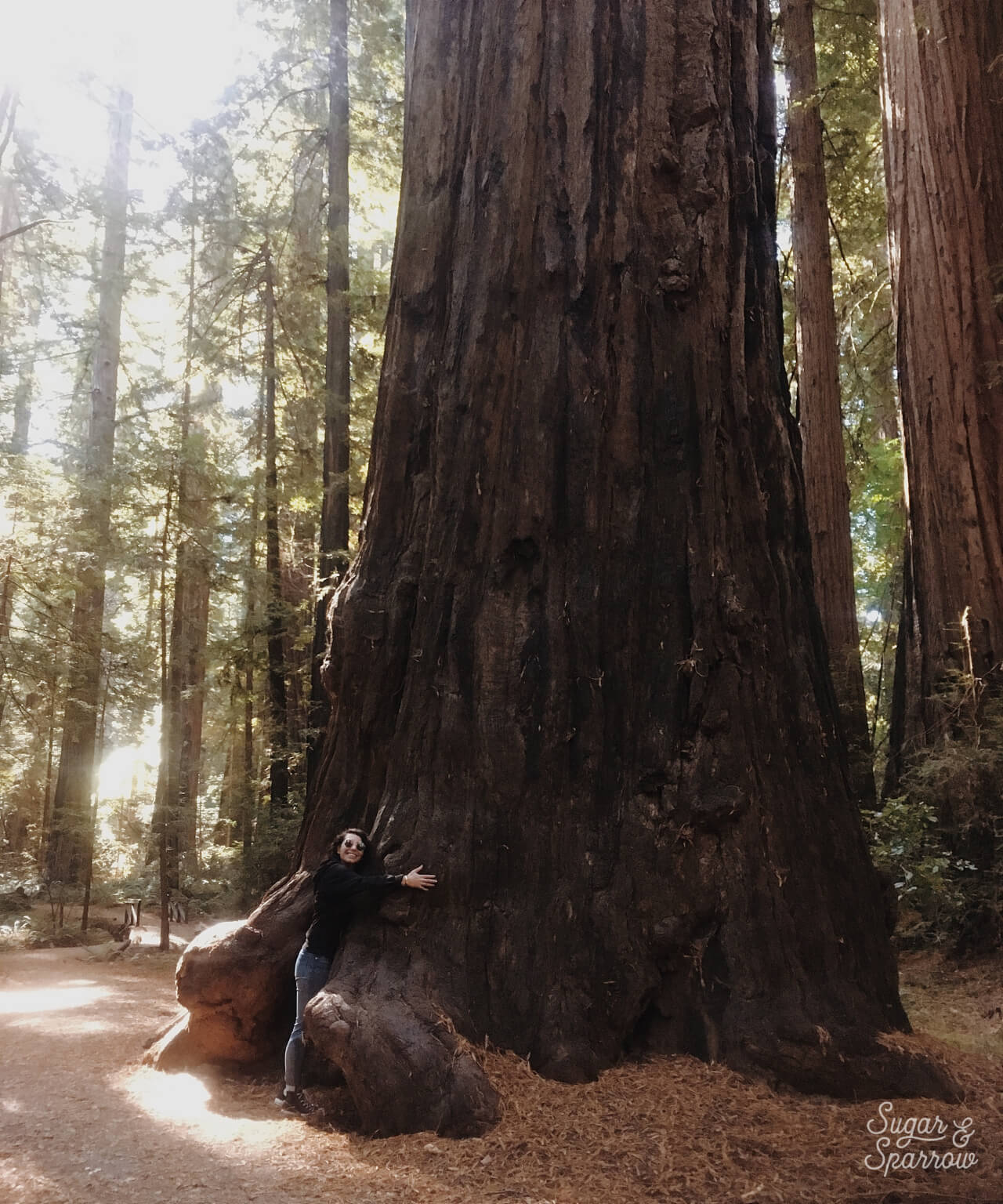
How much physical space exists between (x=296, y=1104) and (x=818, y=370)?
31.2ft

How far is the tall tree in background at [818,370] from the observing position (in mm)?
9805

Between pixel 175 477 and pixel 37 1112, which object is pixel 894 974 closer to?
pixel 37 1112

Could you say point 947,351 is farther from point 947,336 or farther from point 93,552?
point 93,552

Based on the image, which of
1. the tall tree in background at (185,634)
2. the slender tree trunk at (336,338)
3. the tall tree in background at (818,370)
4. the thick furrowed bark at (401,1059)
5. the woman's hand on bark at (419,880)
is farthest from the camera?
the slender tree trunk at (336,338)

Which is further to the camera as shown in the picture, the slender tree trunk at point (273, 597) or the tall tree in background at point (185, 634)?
the slender tree trunk at point (273, 597)

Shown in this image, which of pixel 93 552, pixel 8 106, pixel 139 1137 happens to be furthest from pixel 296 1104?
pixel 8 106

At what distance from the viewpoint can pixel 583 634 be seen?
179 inches

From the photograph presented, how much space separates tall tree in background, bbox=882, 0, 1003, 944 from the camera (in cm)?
780

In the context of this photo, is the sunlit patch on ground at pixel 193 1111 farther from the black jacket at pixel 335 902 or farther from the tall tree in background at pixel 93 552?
the tall tree in background at pixel 93 552

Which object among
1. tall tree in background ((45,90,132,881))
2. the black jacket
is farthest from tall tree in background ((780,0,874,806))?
tall tree in background ((45,90,132,881))

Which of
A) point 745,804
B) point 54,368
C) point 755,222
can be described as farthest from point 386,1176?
point 54,368

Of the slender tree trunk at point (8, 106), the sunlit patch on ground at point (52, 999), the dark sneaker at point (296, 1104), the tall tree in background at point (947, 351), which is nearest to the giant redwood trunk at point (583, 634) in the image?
the dark sneaker at point (296, 1104)

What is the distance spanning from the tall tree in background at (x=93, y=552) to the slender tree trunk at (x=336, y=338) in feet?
10.3

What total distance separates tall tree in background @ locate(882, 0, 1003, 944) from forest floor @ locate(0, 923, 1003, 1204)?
13.3 feet
